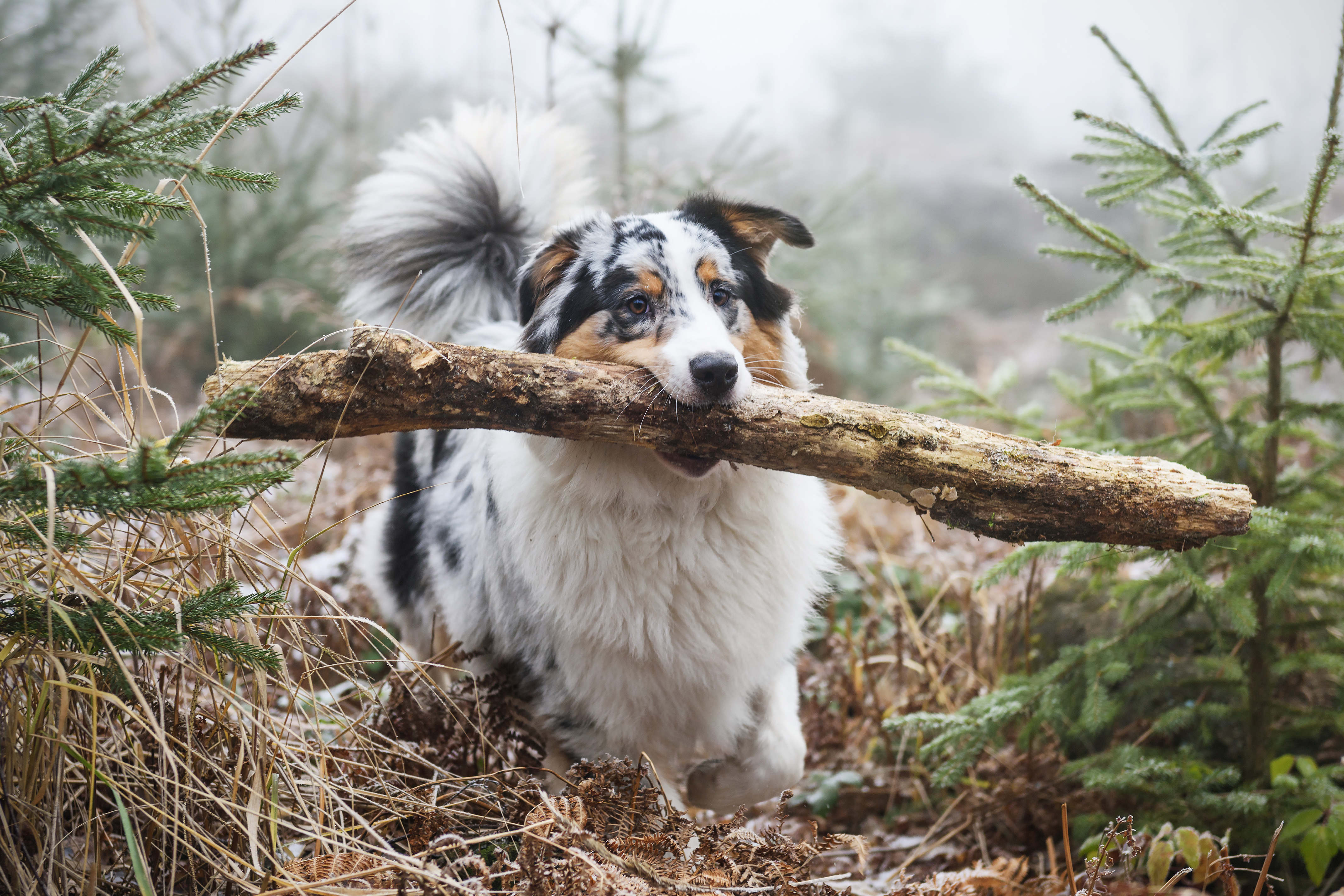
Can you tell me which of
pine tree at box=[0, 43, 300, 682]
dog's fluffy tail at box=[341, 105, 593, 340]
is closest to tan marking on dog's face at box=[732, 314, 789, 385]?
dog's fluffy tail at box=[341, 105, 593, 340]

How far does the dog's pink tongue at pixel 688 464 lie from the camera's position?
7.22 ft

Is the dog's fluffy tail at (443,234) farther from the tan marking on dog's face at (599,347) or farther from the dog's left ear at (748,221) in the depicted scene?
the tan marking on dog's face at (599,347)

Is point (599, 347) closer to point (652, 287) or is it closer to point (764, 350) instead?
point (652, 287)

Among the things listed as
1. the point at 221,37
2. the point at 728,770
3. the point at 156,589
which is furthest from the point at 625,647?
the point at 221,37

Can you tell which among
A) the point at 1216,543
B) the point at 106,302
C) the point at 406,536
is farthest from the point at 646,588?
the point at 1216,543

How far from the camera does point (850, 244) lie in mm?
11266

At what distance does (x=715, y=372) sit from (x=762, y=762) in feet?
4.50

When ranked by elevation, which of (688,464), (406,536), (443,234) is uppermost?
(443,234)

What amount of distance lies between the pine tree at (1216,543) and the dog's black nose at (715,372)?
3.97ft

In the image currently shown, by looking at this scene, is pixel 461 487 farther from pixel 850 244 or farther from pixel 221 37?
pixel 850 244

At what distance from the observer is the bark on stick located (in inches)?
71.0

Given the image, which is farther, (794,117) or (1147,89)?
(794,117)

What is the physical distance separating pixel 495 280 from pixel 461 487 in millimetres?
976

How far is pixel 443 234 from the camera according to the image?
3.46 metres
